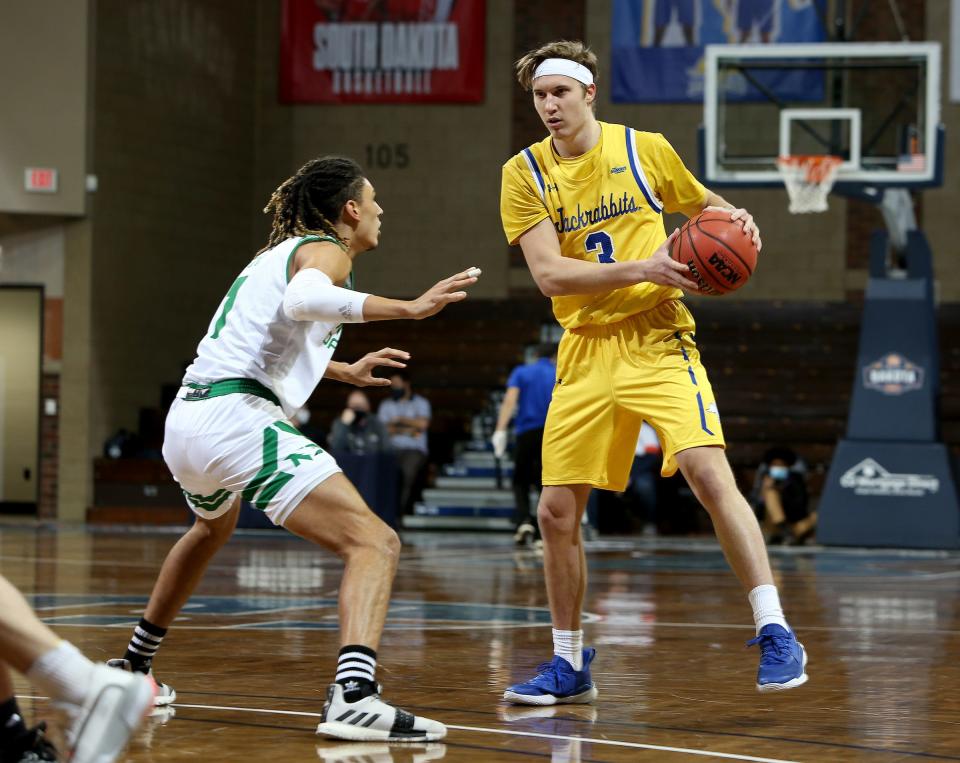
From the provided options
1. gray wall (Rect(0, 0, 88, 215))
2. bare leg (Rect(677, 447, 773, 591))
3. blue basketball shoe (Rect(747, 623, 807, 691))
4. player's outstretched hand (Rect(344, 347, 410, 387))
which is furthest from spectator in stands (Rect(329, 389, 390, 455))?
blue basketball shoe (Rect(747, 623, 807, 691))

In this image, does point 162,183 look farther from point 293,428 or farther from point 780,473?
point 293,428

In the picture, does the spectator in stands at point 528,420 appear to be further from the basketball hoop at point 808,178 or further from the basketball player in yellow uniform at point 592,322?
the basketball player in yellow uniform at point 592,322

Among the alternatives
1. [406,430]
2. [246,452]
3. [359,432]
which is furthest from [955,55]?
[246,452]

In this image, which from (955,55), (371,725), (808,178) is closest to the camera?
(371,725)

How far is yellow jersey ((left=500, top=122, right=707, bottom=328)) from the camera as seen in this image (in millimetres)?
5137

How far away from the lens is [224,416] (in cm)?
450

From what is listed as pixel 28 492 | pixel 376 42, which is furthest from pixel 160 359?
pixel 376 42

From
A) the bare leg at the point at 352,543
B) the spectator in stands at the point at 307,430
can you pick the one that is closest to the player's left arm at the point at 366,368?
the bare leg at the point at 352,543

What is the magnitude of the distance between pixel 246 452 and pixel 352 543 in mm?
404

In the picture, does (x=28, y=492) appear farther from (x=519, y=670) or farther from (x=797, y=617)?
(x=519, y=670)

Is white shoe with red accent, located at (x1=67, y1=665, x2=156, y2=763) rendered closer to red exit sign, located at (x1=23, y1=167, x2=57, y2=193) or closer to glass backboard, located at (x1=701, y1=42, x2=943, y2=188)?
glass backboard, located at (x1=701, y1=42, x2=943, y2=188)

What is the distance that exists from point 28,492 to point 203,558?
15350mm

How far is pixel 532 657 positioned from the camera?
20.2ft

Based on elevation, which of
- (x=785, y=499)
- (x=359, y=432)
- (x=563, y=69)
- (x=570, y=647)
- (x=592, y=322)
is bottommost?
(x=785, y=499)
